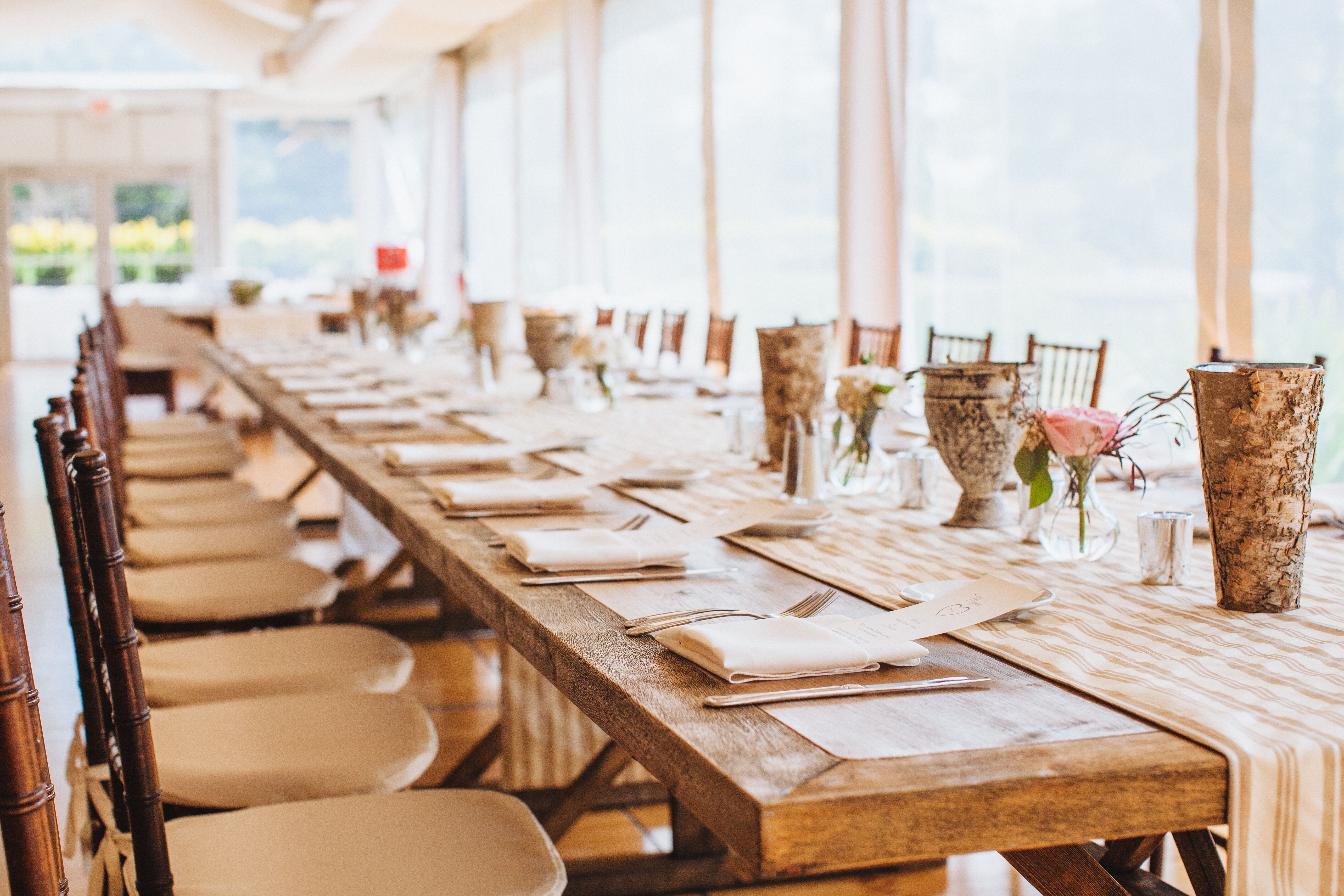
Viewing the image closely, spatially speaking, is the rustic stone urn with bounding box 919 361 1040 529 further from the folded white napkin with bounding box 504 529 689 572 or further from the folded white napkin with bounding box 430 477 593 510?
the folded white napkin with bounding box 430 477 593 510

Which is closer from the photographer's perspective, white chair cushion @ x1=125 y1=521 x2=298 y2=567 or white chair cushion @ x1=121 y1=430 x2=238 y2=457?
white chair cushion @ x1=125 y1=521 x2=298 y2=567

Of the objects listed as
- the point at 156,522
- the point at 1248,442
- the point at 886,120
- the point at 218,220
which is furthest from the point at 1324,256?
the point at 218,220

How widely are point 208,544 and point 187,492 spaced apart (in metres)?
0.73

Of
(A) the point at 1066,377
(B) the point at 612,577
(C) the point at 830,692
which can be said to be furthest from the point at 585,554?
(A) the point at 1066,377

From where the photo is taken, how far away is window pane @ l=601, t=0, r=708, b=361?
7965mm

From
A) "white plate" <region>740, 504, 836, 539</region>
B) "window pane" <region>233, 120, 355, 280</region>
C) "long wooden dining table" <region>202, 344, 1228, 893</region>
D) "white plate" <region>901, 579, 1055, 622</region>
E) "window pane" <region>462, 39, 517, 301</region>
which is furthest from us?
"window pane" <region>233, 120, 355, 280</region>

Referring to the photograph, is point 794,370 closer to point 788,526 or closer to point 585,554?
point 788,526

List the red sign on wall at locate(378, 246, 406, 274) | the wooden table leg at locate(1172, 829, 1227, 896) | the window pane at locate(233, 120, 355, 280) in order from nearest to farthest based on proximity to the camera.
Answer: the wooden table leg at locate(1172, 829, 1227, 896) < the red sign on wall at locate(378, 246, 406, 274) < the window pane at locate(233, 120, 355, 280)

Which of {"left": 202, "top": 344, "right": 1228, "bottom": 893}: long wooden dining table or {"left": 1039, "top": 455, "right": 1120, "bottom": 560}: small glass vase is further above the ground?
{"left": 1039, "top": 455, "right": 1120, "bottom": 560}: small glass vase

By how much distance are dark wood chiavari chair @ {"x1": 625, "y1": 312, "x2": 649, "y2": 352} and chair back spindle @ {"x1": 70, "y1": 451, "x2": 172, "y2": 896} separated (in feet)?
13.8

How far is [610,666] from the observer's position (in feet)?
3.89

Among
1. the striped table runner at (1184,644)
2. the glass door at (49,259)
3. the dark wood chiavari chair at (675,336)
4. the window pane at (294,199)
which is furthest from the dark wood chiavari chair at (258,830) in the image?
the glass door at (49,259)

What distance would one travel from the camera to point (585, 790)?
2.18 metres

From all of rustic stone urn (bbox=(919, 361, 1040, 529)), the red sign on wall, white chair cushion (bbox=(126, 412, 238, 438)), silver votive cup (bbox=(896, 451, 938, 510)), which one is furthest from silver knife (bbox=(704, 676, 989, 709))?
the red sign on wall
